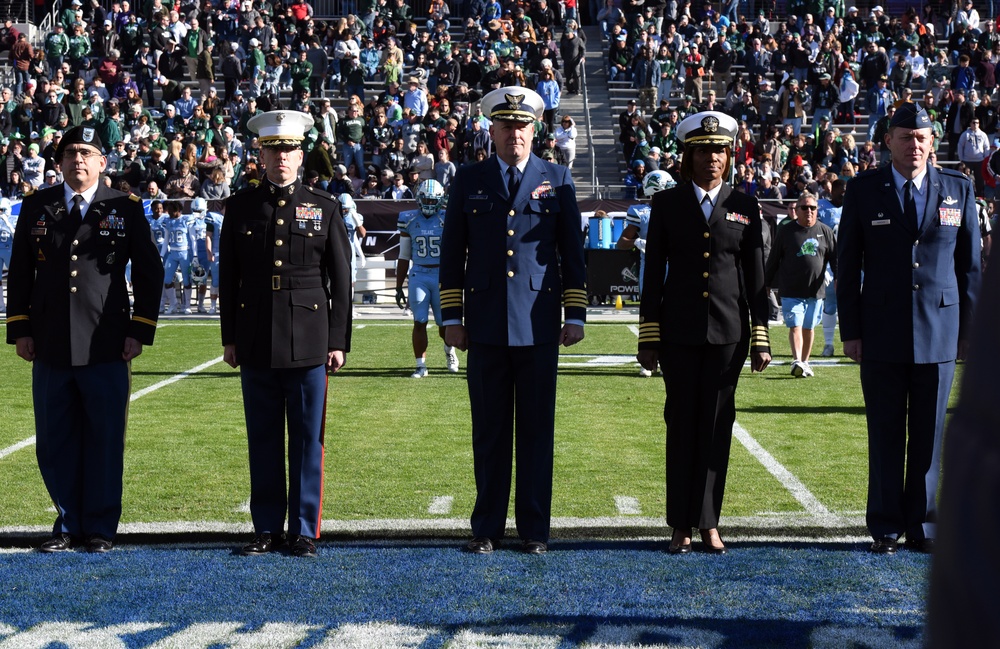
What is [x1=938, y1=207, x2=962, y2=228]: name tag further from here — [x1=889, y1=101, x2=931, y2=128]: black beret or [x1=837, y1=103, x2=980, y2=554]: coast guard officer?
[x1=889, y1=101, x2=931, y2=128]: black beret

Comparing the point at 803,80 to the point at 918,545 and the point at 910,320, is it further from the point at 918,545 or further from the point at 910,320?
the point at 918,545

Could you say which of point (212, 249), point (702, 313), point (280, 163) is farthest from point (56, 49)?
point (702, 313)

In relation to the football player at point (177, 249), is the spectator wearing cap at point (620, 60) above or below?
above

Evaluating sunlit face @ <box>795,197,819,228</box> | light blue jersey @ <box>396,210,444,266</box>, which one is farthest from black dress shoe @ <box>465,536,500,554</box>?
sunlit face @ <box>795,197,819,228</box>

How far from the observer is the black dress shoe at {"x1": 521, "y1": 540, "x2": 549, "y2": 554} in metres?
5.34

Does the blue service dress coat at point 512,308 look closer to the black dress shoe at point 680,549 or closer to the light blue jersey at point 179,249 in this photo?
the black dress shoe at point 680,549

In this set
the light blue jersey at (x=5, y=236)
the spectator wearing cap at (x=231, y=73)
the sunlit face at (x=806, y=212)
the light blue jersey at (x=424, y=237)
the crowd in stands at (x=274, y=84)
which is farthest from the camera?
the spectator wearing cap at (x=231, y=73)

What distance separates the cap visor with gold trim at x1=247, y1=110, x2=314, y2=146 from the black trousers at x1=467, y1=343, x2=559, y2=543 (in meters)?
1.18

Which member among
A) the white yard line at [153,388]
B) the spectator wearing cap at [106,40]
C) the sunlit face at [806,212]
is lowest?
the white yard line at [153,388]

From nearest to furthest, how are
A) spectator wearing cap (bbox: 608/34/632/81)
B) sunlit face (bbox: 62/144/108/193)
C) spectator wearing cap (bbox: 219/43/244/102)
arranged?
sunlit face (bbox: 62/144/108/193) → spectator wearing cap (bbox: 219/43/244/102) → spectator wearing cap (bbox: 608/34/632/81)

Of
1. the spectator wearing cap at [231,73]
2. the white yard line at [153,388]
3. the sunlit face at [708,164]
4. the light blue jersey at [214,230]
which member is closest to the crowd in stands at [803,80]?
the light blue jersey at [214,230]

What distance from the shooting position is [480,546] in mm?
5352

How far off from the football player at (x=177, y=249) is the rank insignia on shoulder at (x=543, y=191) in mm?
16524

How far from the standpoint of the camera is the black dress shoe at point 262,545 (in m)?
5.30
